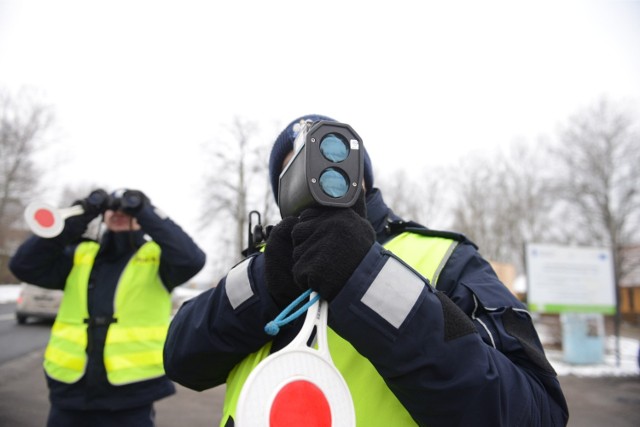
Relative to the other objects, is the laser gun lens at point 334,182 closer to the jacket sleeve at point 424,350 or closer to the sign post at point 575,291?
the jacket sleeve at point 424,350

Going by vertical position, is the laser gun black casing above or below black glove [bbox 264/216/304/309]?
above

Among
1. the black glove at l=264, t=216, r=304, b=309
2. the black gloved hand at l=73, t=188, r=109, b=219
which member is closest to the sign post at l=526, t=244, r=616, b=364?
the black gloved hand at l=73, t=188, r=109, b=219

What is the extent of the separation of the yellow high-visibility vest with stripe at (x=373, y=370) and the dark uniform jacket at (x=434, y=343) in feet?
0.13

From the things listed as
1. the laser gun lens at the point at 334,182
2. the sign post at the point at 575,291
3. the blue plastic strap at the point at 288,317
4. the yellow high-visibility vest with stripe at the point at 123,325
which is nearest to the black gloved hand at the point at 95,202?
the yellow high-visibility vest with stripe at the point at 123,325

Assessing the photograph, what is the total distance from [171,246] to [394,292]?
7.12ft

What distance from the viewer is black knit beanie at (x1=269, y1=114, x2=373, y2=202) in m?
1.58

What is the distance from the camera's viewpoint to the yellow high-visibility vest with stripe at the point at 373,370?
1.04m

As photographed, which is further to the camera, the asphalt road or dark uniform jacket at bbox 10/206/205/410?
the asphalt road

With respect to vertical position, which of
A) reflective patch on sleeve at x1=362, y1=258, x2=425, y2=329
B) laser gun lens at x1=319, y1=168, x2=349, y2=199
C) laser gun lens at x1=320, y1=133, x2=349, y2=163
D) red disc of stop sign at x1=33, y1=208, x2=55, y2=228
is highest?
laser gun lens at x1=320, y1=133, x2=349, y2=163

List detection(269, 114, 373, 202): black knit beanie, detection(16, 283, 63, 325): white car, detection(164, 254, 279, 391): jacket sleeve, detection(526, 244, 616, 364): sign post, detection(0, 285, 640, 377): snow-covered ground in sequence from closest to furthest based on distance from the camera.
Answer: detection(164, 254, 279, 391): jacket sleeve, detection(269, 114, 373, 202): black knit beanie, detection(0, 285, 640, 377): snow-covered ground, detection(526, 244, 616, 364): sign post, detection(16, 283, 63, 325): white car

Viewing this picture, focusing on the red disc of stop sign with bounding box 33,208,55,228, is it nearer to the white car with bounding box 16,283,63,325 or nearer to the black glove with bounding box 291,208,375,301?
the black glove with bounding box 291,208,375,301

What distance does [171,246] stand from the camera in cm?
275

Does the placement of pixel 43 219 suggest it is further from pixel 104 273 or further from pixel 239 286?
pixel 239 286

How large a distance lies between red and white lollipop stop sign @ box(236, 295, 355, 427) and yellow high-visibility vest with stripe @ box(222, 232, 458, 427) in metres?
0.28
